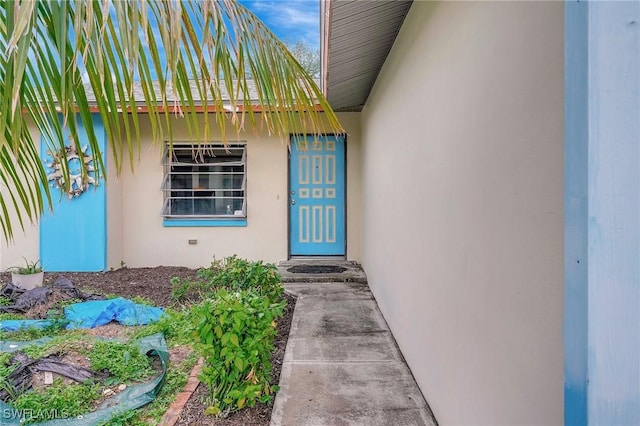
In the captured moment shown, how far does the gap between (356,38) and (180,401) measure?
305 centimetres

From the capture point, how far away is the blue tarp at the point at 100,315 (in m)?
3.45

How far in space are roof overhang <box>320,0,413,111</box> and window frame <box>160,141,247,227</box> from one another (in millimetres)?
2436

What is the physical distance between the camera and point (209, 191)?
666 cm

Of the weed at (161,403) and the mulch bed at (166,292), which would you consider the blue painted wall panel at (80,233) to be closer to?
the mulch bed at (166,292)

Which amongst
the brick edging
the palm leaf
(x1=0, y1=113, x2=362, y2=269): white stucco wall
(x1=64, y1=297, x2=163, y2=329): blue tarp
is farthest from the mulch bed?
the palm leaf

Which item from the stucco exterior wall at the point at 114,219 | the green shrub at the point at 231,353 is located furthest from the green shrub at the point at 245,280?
the stucco exterior wall at the point at 114,219

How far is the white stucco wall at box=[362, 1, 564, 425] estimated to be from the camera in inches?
39.5

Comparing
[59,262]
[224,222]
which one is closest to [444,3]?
[224,222]

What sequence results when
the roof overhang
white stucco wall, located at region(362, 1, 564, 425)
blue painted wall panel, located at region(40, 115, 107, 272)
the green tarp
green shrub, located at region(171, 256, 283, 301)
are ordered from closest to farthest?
white stucco wall, located at region(362, 1, 564, 425)
the green tarp
the roof overhang
green shrub, located at region(171, 256, 283, 301)
blue painted wall panel, located at region(40, 115, 107, 272)

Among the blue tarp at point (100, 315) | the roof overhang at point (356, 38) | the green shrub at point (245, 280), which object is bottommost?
the blue tarp at point (100, 315)

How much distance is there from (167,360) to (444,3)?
2.86 metres

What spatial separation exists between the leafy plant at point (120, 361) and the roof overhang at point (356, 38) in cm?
287

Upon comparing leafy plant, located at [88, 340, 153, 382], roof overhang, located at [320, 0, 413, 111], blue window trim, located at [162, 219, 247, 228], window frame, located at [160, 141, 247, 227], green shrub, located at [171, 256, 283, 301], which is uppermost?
roof overhang, located at [320, 0, 413, 111]
